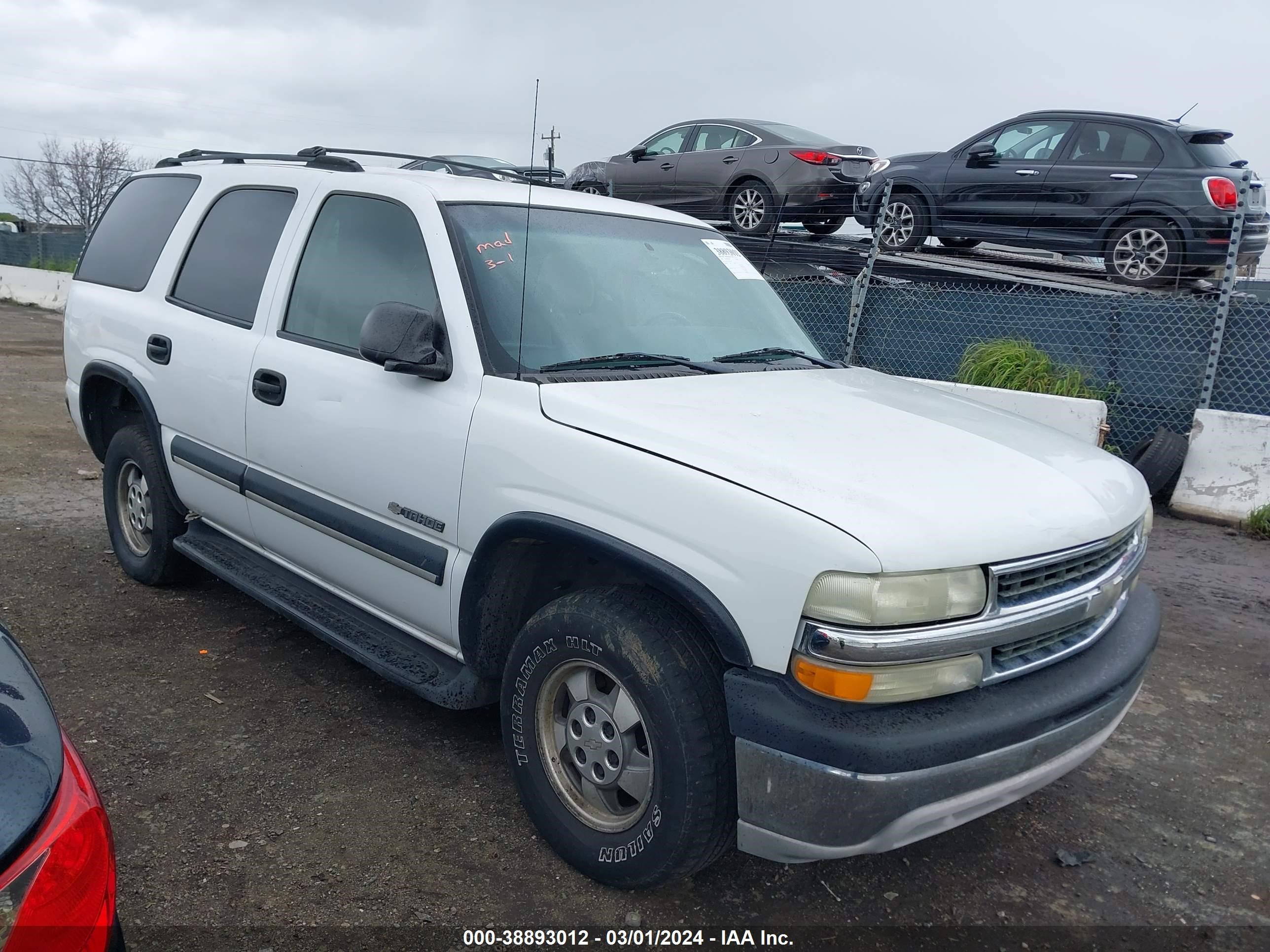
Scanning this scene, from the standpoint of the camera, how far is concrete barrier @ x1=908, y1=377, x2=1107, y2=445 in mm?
7688

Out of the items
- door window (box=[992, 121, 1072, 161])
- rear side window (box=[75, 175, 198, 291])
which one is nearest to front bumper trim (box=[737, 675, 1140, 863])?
rear side window (box=[75, 175, 198, 291])

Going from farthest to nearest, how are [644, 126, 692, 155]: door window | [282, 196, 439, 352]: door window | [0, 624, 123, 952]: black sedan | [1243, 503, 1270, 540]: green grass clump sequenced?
[644, 126, 692, 155]: door window, [1243, 503, 1270, 540]: green grass clump, [282, 196, 439, 352]: door window, [0, 624, 123, 952]: black sedan

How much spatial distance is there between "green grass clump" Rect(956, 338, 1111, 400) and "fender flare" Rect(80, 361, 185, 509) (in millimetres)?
6427

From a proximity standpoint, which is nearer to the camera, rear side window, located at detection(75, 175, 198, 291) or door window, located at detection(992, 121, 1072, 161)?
rear side window, located at detection(75, 175, 198, 291)

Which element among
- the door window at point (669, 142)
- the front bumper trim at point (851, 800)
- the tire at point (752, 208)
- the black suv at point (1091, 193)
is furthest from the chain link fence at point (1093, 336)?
the front bumper trim at point (851, 800)

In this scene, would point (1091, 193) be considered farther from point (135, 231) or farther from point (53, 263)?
point (53, 263)

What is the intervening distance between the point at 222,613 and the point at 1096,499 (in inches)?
147

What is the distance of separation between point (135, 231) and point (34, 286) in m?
18.1

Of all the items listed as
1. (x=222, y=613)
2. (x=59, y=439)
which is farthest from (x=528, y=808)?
(x=59, y=439)

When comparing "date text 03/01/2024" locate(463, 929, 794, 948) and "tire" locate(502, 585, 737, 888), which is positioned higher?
"tire" locate(502, 585, 737, 888)

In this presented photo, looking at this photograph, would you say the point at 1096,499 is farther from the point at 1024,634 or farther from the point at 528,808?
the point at 528,808

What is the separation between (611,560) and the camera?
2574mm

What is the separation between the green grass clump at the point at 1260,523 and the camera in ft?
22.4

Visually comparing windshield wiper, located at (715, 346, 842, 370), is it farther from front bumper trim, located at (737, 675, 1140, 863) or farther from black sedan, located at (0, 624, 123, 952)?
black sedan, located at (0, 624, 123, 952)
